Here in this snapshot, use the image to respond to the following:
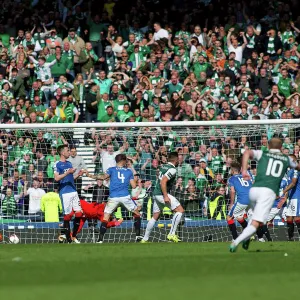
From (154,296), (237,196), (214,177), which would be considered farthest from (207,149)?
(154,296)

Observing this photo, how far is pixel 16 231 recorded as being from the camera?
22.5m

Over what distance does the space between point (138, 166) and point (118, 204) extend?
195 cm

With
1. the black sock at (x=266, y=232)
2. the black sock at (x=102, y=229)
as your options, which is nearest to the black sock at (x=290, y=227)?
the black sock at (x=266, y=232)

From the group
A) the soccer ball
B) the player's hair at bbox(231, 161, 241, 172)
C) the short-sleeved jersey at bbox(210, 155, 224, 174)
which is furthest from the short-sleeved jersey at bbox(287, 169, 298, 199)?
the soccer ball

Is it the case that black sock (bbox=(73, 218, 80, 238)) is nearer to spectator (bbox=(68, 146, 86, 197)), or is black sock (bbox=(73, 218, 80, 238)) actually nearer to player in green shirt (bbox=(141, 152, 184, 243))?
spectator (bbox=(68, 146, 86, 197))

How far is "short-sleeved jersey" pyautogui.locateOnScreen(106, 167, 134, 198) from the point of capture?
21.5 meters

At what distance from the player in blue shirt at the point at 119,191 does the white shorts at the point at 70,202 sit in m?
0.80

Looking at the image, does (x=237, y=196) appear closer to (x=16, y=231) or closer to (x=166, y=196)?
(x=166, y=196)

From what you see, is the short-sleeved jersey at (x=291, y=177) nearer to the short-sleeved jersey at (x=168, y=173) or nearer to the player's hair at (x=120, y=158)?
the short-sleeved jersey at (x=168, y=173)

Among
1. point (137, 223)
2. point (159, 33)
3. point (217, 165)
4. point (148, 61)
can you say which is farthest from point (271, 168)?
point (159, 33)

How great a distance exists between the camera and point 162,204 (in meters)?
21.6

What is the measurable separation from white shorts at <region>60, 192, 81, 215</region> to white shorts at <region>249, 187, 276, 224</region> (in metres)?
7.18

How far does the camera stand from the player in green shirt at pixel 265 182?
15.3 metres

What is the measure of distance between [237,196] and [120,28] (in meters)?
10.9
